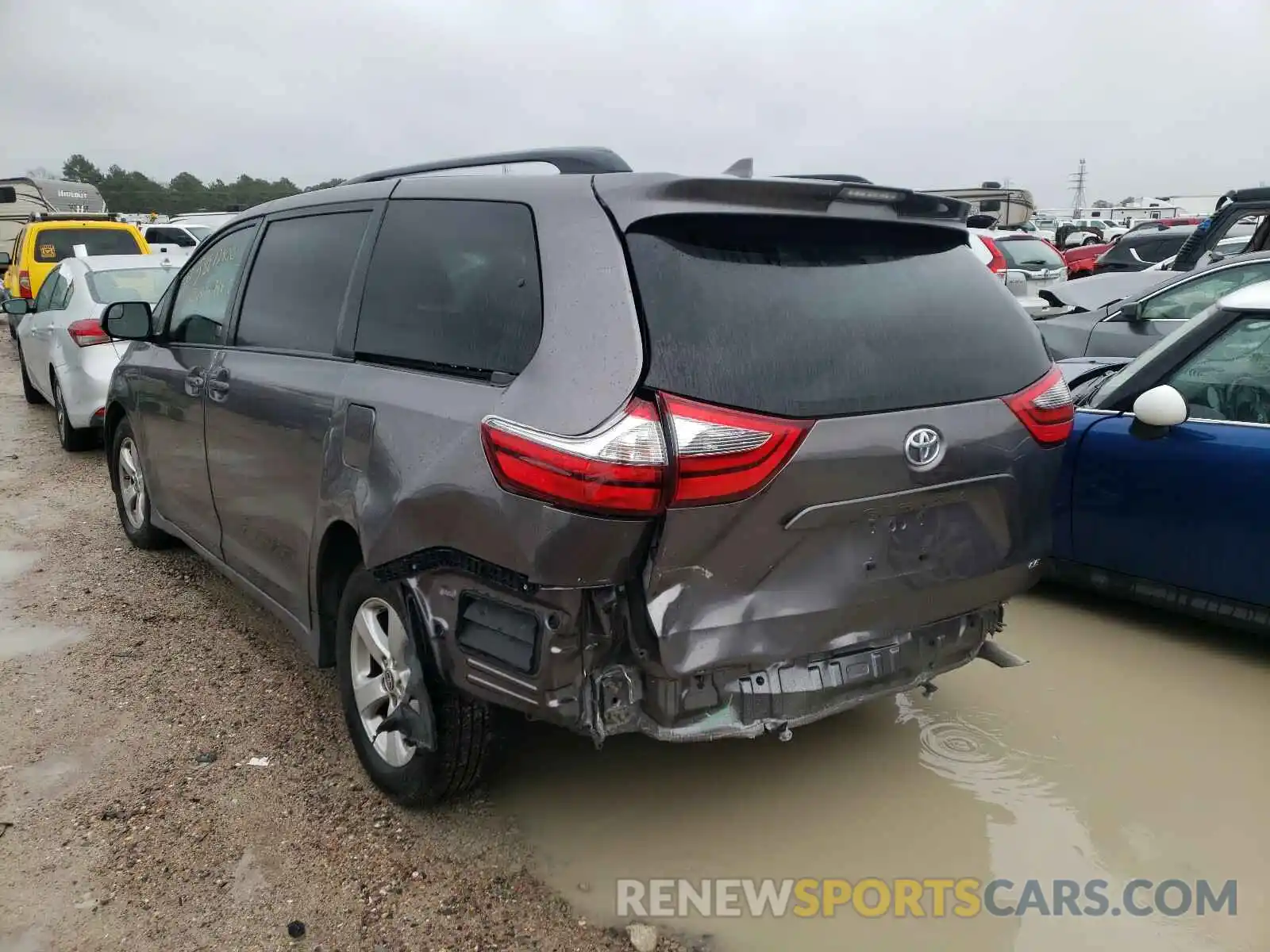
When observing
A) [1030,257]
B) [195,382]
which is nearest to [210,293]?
[195,382]

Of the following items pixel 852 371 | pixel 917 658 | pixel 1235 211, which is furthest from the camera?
pixel 1235 211

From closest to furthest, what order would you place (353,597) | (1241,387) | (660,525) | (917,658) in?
1. (660,525)
2. (917,658)
3. (353,597)
4. (1241,387)

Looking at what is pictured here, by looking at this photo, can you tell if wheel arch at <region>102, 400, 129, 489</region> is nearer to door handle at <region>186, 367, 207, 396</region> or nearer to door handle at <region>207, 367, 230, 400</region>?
door handle at <region>186, 367, 207, 396</region>

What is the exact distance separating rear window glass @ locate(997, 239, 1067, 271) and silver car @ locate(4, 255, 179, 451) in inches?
420

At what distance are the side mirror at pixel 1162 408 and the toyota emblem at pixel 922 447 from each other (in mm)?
1858

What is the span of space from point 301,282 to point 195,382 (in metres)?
0.93

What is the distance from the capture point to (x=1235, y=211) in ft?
26.3

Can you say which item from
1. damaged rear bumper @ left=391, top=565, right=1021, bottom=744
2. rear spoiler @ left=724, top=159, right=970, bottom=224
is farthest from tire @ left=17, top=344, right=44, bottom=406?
rear spoiler @ left=724, top=159, right=970, bottom=224

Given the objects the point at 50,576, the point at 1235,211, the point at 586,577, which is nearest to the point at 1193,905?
the point at 586,577

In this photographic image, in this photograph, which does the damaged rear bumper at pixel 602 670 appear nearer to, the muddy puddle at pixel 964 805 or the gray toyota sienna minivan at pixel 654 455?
the gray toyota sienna minivan at pixel 654 455

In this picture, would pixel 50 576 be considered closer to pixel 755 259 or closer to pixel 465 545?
pixel 465 545

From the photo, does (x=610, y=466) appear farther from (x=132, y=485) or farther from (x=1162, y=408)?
(x=132, y=485)

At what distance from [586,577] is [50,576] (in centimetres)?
420

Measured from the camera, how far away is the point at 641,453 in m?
2.21
